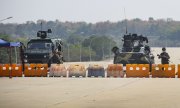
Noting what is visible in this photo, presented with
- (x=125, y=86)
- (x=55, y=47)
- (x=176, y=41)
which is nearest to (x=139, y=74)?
(x=125, y=86)

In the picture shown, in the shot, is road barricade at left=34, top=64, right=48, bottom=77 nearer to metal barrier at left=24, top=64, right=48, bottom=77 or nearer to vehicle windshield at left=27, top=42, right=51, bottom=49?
metal barrier at left=24, top=64, right=48, bottom=77

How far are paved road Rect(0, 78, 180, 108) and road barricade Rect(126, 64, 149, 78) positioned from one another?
6.20m

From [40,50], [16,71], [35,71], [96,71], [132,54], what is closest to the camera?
[96,71]

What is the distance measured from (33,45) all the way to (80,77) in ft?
33.0

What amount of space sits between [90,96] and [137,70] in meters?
12.6

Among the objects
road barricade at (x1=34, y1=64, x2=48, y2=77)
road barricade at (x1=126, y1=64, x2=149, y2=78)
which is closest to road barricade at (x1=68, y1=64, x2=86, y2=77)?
road barricade at (x1=34, y1=64, x2=48, y2=77)

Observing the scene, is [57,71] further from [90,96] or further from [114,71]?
[90,96]

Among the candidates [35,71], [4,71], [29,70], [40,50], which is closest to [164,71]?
[35,71]

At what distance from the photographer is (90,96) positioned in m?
21.9

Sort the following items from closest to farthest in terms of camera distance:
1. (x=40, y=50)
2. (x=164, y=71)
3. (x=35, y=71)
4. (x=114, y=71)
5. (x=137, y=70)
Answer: (x=164, y=71), (x=137, y=70), (x=114, y=71), (x=35, y=71), (x=40, y=50)

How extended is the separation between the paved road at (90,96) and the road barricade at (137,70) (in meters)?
6.20

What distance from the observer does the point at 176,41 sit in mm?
197875

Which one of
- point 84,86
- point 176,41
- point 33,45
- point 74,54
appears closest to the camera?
point 84,86

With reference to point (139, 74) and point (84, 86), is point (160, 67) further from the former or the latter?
point (84, 86)
